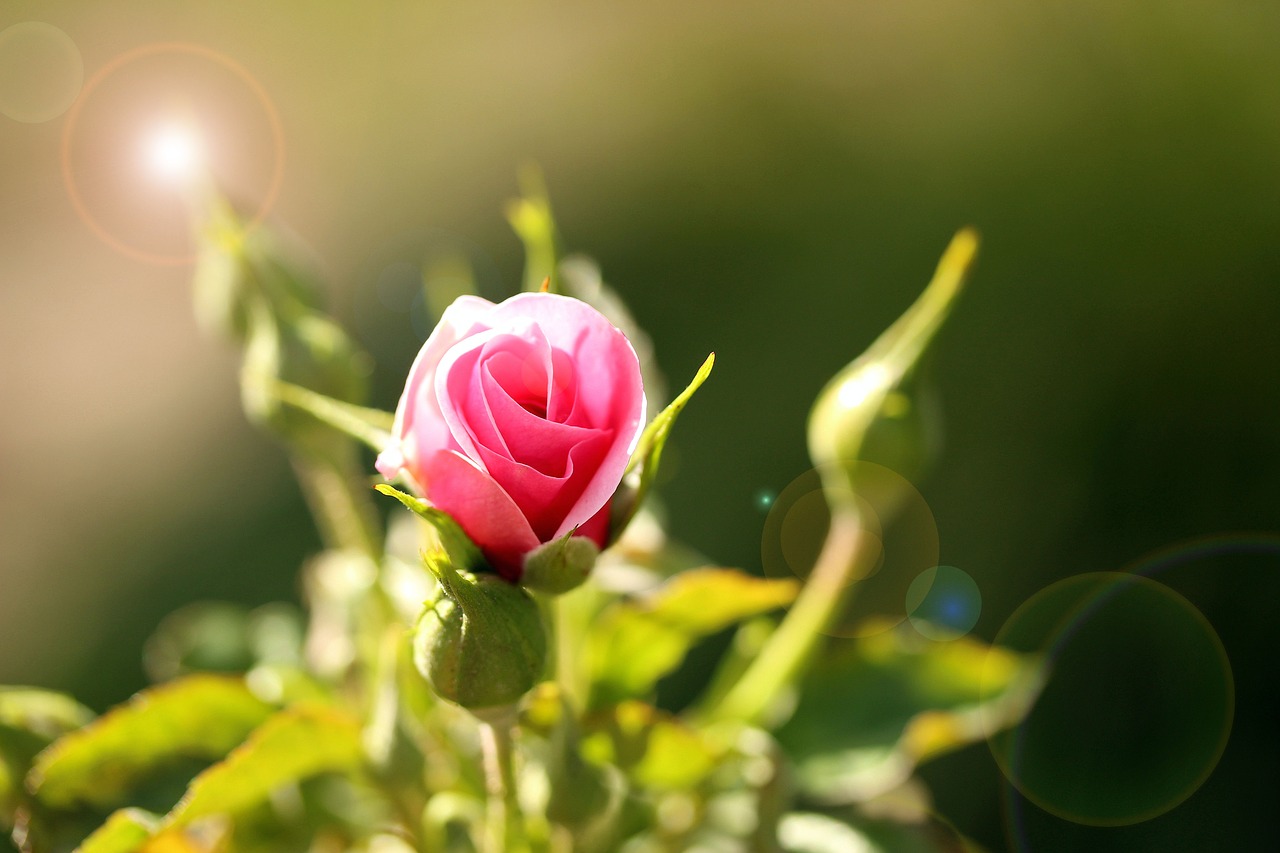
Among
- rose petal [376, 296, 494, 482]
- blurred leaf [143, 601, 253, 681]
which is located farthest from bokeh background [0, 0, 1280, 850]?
rose petal [376, 296, 494, 482]

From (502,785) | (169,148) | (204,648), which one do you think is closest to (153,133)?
(169,148)

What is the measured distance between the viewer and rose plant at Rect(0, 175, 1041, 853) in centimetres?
25

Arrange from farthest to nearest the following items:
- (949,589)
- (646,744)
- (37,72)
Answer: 1. (37,72)
2. (949,589)
3. (646,744)

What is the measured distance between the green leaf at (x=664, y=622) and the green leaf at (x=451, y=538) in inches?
5.3

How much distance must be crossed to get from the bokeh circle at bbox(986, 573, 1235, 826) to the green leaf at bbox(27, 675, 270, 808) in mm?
533

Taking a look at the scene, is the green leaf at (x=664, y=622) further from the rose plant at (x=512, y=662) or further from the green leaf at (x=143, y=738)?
the green leaf at (x=143, y=738)

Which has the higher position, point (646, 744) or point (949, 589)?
point (646, 744)

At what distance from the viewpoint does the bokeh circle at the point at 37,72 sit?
4.87ft

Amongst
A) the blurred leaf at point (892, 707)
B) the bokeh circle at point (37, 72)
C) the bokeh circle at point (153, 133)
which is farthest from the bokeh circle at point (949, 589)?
the bokeh circle at point (37, 72)

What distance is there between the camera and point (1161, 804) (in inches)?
29.6

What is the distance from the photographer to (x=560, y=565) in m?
0.25

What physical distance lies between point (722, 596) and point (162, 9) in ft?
5.20

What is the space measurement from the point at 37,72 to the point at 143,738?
150 cm

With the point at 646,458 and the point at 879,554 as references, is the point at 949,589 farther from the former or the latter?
the point at 646,458
